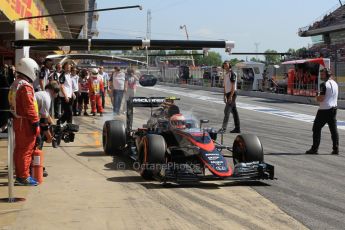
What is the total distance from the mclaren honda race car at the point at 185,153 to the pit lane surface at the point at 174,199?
18cm

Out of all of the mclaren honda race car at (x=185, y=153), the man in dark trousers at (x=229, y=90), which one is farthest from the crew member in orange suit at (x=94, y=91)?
the mclaren honda race car at (x=185, y=153)

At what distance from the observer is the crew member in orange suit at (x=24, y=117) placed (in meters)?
6.60

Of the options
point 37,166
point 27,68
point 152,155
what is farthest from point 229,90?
point 27,68

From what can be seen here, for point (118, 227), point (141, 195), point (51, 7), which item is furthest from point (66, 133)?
point (51, 7)

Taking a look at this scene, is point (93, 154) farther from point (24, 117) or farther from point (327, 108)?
point (327, 108)

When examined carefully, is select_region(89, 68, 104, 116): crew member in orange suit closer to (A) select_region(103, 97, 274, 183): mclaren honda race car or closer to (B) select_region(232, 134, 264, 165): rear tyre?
(A) select_region(103, 97, 274, 183): mclaren honda race car

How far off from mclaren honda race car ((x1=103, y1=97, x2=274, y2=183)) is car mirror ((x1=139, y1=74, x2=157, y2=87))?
1.87 ft

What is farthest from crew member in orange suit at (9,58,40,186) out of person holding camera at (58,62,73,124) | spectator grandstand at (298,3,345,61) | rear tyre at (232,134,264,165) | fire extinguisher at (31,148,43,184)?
spectator grandstand at (298,3,345,61)

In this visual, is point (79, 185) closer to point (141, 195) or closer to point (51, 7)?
point (141, 195)

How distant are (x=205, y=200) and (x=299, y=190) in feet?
5.04

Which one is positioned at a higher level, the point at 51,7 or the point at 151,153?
the point at 51,7

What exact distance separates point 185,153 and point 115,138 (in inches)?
79.2

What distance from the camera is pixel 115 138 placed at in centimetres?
939

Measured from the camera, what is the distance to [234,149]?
846 cm
